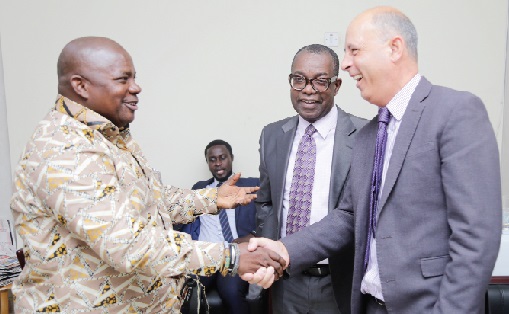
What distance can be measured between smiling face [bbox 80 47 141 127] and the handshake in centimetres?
66

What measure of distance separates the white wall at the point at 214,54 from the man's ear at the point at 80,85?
2.73 m

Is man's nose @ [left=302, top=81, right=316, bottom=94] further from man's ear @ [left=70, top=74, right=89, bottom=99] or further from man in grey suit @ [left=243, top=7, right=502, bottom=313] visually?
man's ear @ [left=70, top=74, right=89, bottom=99]

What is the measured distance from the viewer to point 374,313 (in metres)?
1.62

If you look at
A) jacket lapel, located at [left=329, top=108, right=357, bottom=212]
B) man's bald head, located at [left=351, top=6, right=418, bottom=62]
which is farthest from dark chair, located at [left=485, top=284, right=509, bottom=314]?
man's bald head, located at [left=351, top=6, right=418, bottom=62]

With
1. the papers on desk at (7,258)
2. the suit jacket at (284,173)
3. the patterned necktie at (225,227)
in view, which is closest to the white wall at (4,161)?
the papers on desk at (7,258)

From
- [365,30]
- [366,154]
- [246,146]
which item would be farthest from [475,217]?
[246,146]

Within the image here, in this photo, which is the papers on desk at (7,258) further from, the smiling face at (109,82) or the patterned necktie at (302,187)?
the smiling face at (109,82)

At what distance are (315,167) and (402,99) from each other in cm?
83

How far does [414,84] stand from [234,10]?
288 centimetres

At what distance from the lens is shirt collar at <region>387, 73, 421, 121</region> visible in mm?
1542

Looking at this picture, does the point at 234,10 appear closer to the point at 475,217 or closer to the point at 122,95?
the point at 122,95

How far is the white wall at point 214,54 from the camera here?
4133 millimetres

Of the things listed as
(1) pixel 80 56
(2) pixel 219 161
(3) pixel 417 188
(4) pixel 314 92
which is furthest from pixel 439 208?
(2) pixel 219 161

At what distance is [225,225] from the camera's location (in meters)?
3.73
